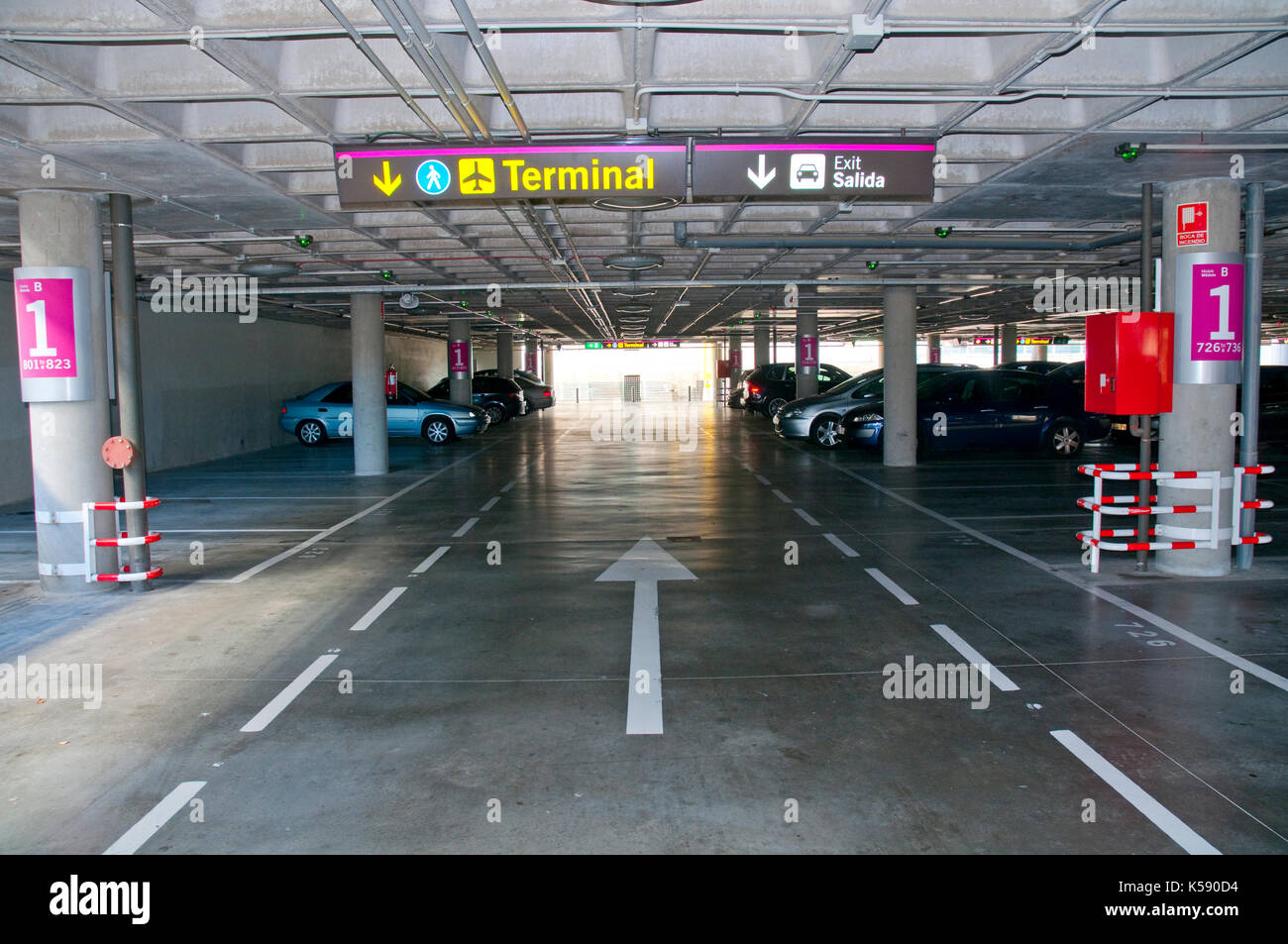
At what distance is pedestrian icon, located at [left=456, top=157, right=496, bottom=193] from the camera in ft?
22.8

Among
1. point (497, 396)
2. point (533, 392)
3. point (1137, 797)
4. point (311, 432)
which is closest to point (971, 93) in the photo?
point (1137, 797)

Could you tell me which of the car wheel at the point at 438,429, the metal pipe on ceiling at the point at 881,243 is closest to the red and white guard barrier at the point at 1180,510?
the metal pipe on ceiling at the point at 881,243

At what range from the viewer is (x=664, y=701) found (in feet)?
19.0

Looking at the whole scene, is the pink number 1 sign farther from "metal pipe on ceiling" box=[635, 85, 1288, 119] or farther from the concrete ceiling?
"metal pipe on ceiling" box=[635, 85, 1288, 119]

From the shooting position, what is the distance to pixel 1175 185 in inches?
359

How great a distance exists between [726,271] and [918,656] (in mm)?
11911

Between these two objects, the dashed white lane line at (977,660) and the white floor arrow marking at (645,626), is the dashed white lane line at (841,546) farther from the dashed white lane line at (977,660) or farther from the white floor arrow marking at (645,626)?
the dashed white lane line at (977,660)

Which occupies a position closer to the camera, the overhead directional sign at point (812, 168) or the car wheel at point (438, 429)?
the overhead directional sign at point (812, 168)

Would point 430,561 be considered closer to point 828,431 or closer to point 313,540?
point 313,540

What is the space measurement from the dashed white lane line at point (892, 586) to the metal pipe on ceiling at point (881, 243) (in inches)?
181

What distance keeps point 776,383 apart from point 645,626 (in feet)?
87.5

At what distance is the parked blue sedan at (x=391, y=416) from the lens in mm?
24656

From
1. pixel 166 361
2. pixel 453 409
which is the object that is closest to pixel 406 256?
pixel 166 361

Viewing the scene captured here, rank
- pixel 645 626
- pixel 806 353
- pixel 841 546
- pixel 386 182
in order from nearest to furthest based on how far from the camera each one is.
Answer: pixel 386 182, pixel 645 626, pixel 841 546, pixel 806 353
